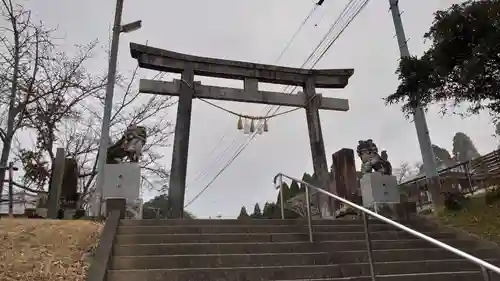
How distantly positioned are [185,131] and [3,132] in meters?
5.02

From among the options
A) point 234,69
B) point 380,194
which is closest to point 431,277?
point 380,194

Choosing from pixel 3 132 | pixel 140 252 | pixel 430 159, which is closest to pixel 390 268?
pixel 140 252

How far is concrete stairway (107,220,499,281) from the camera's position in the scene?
14.9 feet

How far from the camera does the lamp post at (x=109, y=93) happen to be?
29.7 feet

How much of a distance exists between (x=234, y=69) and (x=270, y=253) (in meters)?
7.43

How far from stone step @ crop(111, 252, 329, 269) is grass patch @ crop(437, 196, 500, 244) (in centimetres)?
337

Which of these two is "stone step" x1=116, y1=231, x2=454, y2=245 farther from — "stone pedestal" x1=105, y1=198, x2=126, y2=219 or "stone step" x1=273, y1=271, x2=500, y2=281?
"stone step" x1=273, y1=271, x2=500, y2=281

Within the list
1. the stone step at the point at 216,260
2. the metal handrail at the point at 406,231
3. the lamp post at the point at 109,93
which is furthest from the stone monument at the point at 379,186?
the lamp post at the point at 109,93

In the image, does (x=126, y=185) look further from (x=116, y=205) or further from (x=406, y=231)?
(x=406, y=231)

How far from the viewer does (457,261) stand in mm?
5473

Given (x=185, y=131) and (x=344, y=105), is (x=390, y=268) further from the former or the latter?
(x=344, y=105)

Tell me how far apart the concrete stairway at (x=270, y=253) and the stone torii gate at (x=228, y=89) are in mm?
3784

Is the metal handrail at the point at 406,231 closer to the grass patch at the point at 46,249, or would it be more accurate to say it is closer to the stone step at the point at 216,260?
the stone step at the point at 216,260

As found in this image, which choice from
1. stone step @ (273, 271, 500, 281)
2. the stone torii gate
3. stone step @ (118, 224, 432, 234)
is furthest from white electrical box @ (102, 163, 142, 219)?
stone step @ (273, 271, 500, 281)
